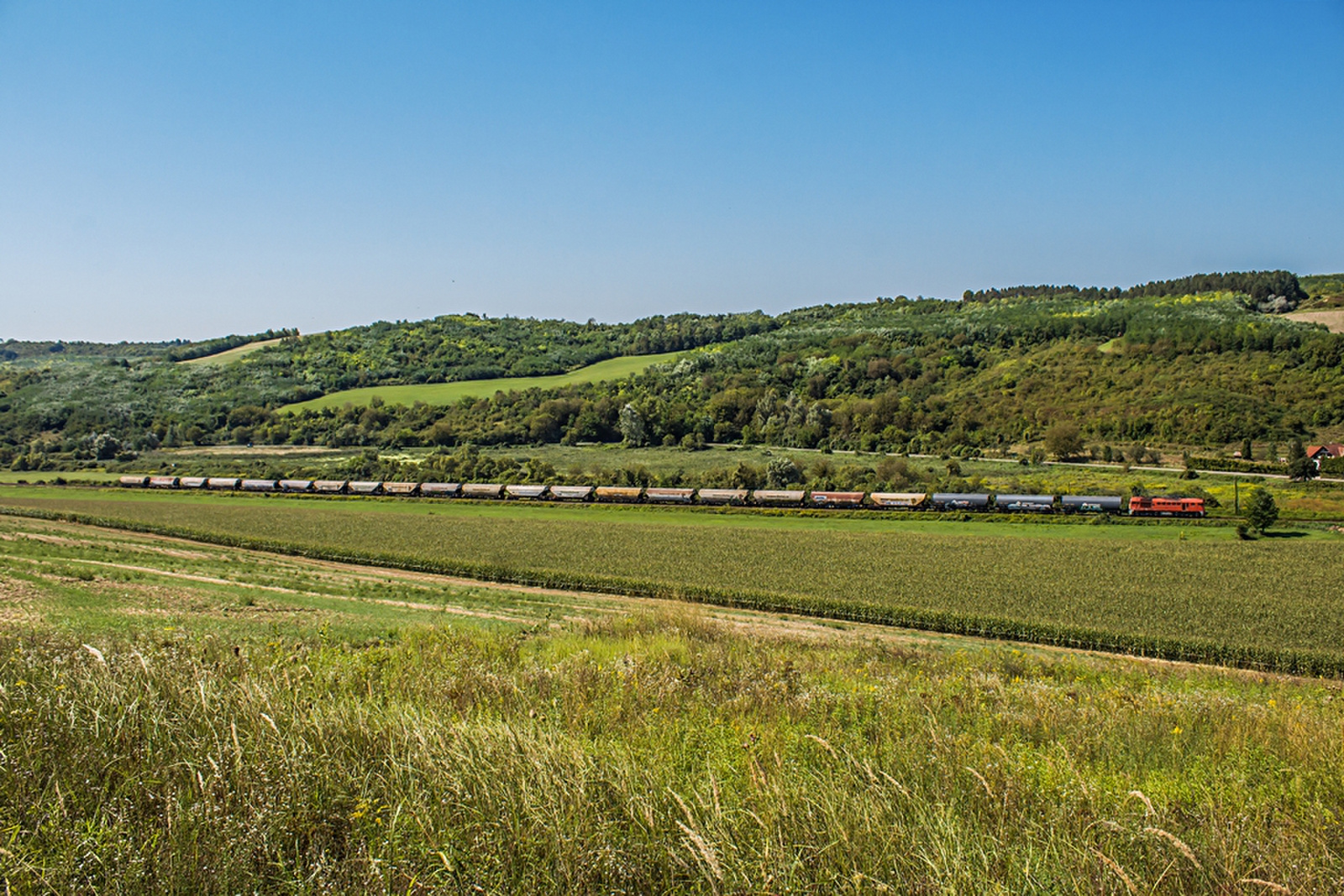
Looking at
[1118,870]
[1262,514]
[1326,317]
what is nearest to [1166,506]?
[1262,514]

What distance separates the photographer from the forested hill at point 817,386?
92312 millimetres

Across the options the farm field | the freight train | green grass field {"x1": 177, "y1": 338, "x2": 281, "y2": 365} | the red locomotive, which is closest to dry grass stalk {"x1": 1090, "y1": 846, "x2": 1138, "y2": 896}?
the farm field

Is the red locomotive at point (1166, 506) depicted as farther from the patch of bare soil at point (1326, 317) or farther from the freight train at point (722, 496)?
the patch of bare soil at point (1326, 317)

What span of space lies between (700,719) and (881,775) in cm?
227

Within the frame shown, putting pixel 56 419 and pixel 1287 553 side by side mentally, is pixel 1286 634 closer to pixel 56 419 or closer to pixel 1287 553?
pixel 1287 553

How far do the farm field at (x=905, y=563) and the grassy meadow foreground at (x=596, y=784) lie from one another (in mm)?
20295

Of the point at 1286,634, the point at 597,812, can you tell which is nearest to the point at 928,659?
the point at 597,812

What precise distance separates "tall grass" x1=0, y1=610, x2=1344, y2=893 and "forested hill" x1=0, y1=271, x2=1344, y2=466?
84.5 m

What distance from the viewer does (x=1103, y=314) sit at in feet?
451

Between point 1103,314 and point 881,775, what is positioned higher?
point 1103,314

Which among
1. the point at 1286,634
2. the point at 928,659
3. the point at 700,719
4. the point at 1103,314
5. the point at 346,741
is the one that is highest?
the point at 1103,314

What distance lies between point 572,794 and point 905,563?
3766 cm

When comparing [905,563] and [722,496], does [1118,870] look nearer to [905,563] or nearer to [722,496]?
[905,563]

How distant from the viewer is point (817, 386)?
122688 mm
